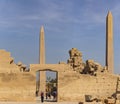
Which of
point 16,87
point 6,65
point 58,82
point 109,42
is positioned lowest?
point 16,87

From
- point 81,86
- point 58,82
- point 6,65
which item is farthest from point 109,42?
point 6,65

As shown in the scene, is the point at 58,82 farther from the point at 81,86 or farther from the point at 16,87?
the point at 16,87

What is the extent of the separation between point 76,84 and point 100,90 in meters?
2.01

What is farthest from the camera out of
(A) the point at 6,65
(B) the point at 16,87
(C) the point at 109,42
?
(C) the point at 109,42

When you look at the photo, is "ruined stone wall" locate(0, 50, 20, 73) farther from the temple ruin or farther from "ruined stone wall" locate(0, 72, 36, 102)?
"ruined stone wall" locate(0, 72, 36, 102)

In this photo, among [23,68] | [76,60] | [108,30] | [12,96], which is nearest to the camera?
[12,96]

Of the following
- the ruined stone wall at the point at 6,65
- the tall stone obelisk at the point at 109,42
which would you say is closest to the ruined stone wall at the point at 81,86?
the ruined stone wall at the point at 6,65

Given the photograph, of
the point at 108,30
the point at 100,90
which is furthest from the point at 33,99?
the point at 108,30

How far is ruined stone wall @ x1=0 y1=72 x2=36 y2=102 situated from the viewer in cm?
2702

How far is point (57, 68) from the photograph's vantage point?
2748cm

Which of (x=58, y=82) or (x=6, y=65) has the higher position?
(x=6, y=65)

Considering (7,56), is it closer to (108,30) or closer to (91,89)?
(91,89)

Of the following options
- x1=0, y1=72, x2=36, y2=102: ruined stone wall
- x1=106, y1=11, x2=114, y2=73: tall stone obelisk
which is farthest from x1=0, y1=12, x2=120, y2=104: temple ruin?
x1=106, y1=11, x2=114, y2=73: tall stone obelisk

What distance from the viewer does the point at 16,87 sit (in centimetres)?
2706
